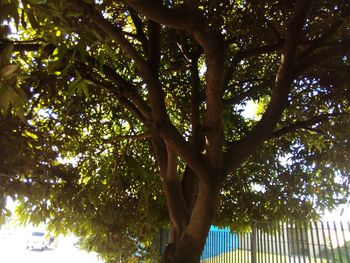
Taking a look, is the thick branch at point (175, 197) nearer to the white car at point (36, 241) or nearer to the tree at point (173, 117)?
the tree at point (173, 117)

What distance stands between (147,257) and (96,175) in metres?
3.13

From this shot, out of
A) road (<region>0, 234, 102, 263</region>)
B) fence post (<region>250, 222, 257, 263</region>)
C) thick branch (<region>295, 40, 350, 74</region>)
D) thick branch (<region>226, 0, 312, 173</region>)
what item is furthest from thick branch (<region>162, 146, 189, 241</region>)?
road (<region>0, 234, 102, 263</region>)

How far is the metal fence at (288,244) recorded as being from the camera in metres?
6.52

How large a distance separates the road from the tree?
32.7 ft

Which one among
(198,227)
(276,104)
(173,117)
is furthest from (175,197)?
(173,117)

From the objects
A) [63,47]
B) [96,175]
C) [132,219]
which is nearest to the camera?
[63,47]

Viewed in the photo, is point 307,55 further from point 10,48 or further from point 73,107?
point 10,48

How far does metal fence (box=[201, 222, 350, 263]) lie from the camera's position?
6516 millimetres

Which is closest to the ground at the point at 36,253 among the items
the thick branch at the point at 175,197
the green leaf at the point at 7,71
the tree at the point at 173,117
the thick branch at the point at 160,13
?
the tree at the point at 173,117

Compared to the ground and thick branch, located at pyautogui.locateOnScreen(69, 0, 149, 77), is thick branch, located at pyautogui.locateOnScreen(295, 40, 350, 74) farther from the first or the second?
the ground

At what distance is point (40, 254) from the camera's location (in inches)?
1262

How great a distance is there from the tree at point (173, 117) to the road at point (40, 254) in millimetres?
9963

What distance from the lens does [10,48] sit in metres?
1.87

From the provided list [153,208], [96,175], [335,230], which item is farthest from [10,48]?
[335,230]
